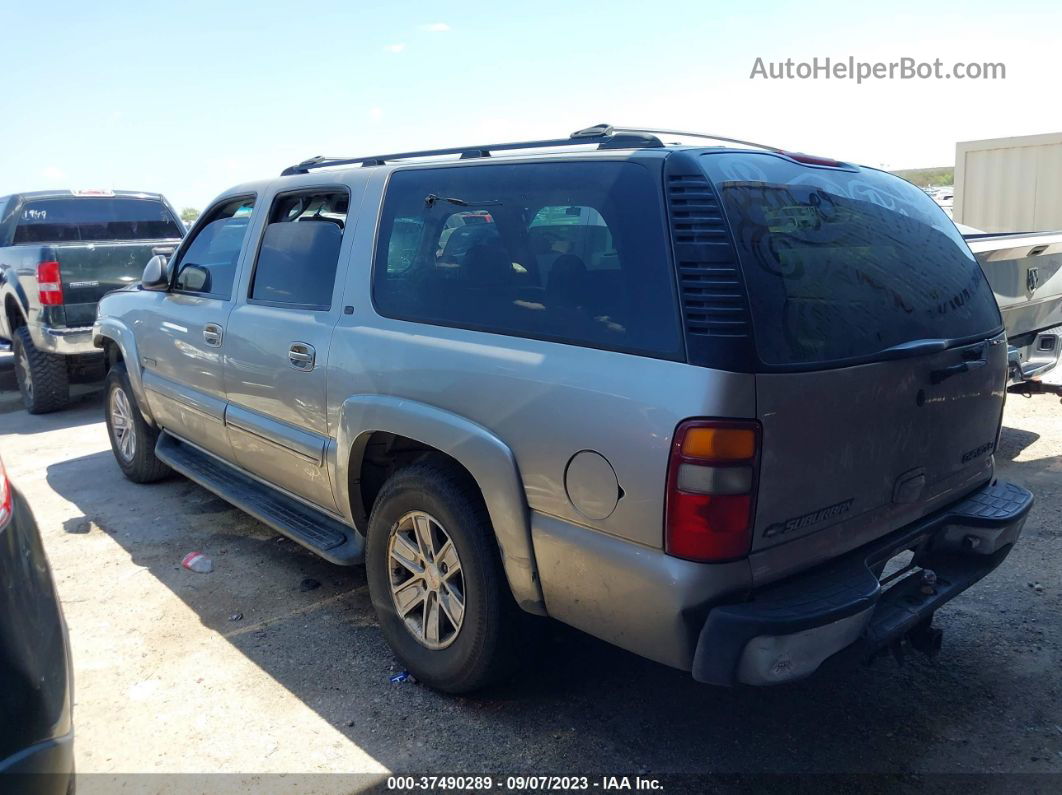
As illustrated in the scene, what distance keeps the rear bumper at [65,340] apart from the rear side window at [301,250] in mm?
4306

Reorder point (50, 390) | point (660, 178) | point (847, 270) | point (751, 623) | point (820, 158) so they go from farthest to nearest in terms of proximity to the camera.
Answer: point (50, 390) → point (820, 158) → point (847, 270) → point (660, 178) → point (751, 623)

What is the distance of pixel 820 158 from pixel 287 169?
263cm

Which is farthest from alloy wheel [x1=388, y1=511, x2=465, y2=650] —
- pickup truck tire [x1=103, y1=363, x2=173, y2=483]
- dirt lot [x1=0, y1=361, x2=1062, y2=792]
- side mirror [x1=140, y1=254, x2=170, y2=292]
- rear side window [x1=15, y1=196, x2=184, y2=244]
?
rear side window [x1=15, y1=196, x2=184, y2=244]

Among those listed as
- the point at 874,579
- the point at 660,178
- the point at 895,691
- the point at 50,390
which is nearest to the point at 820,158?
the point at 660,178

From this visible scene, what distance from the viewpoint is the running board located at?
3.60m

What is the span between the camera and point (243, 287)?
4.16m

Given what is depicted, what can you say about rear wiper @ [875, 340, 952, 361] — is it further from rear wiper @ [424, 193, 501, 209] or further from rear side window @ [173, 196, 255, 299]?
rear side window @ [173, 196, 255, 299]

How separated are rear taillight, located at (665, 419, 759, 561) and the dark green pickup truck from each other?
243 inches

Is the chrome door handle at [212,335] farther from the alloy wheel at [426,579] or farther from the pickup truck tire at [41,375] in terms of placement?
the pickup truck tire at [41,375]

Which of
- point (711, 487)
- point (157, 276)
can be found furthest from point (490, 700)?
point (157, 276)

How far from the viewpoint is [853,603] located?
7.79 feet

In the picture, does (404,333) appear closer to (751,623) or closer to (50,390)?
(751,623)

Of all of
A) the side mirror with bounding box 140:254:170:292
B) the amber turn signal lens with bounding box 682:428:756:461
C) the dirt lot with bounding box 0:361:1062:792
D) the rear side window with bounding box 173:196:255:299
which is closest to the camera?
the amber turn signal lens with bounding box 682:428:756:461

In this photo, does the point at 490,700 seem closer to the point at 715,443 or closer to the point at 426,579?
the point at 426,579
